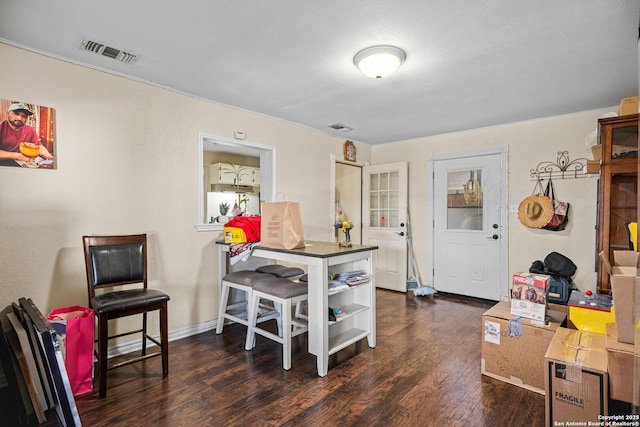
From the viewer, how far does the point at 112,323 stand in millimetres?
2580

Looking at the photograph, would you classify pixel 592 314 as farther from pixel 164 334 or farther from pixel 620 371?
pixel 164 334

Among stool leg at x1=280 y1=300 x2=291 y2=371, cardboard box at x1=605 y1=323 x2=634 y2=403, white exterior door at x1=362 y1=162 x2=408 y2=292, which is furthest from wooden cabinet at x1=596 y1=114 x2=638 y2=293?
stool leg at x1=280 y1=300 x2=291 y2=371

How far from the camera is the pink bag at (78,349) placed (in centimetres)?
200

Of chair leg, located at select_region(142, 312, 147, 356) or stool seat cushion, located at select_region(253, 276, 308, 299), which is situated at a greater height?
stool seat cushion, located at select_region(253, 276, 308, 299)

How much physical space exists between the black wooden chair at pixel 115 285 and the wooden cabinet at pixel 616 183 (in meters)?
3.44

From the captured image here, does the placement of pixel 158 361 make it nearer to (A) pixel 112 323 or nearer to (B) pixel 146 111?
(A) pixel 112 323

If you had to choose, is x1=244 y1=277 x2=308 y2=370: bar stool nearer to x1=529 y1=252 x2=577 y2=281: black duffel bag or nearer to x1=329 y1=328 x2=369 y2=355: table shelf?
x1=329 y1=328 x2=369 y2=355: table shelf

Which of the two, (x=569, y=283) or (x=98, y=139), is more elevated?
(x=98, y=139)

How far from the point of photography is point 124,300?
82.7 inches

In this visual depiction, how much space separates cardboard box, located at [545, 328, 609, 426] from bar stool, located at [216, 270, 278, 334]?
79.7 inches

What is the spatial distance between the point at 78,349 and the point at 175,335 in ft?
3.15

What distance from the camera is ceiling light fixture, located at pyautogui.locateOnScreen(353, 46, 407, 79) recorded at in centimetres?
217

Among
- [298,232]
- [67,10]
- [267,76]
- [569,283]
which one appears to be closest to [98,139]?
[67,10]

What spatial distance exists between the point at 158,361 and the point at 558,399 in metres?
2.68
